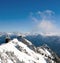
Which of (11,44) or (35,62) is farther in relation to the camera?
(11,44)

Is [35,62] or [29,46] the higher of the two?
[29,46]

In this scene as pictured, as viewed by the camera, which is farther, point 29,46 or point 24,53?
point 29,46

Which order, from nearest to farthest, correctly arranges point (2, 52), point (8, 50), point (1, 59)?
point (1, 59), point (2, 52), point (8, 50)

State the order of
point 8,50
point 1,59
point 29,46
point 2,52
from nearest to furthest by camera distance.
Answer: point 1,59
point 2,52
point 8,50
point 29,46

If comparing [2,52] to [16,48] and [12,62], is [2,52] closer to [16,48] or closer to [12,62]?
[12,62]

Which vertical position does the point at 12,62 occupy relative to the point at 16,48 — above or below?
below

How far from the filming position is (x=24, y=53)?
7300 cm

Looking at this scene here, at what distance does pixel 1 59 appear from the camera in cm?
5744

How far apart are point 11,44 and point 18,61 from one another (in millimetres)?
13595

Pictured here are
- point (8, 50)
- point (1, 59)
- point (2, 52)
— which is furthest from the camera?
point (8, 50)

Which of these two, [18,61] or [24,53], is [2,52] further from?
[24,53]

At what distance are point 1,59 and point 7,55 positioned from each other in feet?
15.2

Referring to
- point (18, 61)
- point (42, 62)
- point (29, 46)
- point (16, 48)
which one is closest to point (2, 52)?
point (18, 61)

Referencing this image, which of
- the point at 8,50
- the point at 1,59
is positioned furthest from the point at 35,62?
the point at 1,59
